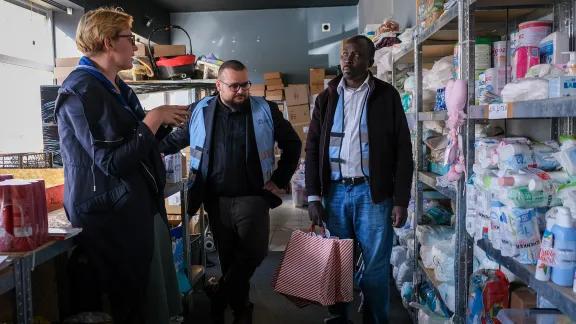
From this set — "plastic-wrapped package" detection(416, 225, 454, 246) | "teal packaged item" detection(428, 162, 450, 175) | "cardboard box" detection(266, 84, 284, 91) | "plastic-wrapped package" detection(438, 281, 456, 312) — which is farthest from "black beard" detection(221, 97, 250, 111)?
"cardboard box" detection(266, 84, 284, 91)

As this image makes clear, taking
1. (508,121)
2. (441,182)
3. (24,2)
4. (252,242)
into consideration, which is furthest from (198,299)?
(24,2)

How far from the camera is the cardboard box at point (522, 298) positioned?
66.5 inches

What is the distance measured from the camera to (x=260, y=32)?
9.34 m

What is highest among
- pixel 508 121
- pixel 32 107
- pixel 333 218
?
pixel 32 107

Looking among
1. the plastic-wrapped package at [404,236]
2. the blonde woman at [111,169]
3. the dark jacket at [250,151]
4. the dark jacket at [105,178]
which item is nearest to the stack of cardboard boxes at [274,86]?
the plastic-wrapped package at [404,236]

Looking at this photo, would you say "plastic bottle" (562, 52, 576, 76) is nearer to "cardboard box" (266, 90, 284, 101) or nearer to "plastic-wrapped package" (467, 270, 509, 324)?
"plastic-wrapped package" (467, 270, 509, 324)

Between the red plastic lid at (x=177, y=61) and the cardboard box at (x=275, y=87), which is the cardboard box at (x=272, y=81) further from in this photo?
the red plastic lid at (x=177, y=61)

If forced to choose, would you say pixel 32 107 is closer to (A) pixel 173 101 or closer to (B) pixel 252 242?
(A) pixel 173 101

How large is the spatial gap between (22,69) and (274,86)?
172 inches

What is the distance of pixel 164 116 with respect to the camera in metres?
1.84

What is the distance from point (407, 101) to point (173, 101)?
6092 millimetres

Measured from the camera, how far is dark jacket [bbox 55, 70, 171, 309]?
1.66 m

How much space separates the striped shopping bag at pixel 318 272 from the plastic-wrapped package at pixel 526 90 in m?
1.06

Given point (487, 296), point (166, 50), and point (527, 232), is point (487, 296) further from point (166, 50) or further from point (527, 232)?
point (166, 50)
